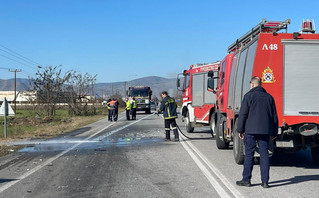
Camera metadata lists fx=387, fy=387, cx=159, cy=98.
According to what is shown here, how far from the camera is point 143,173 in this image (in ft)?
25.3

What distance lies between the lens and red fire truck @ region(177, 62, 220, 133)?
623 inches

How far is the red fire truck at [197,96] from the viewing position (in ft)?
51.9

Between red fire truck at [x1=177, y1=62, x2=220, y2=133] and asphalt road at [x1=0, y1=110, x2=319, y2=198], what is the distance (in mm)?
4273

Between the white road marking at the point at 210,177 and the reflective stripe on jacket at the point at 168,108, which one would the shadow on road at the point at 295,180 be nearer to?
the white road marking at the point at 210,177

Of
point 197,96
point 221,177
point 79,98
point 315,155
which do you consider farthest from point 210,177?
point 79,98

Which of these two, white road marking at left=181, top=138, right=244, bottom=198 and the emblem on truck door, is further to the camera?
the emblem on truck door

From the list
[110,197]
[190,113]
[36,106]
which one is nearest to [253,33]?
[110,197]

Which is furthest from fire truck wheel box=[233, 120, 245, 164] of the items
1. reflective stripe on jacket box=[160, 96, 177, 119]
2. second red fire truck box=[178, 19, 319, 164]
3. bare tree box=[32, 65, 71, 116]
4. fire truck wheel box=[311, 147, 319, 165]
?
bare tree box=[32, 65, 71, 116]

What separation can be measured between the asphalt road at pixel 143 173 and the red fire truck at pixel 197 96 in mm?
4273

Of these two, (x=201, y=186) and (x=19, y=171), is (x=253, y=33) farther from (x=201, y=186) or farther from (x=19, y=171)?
(x=19, y=171)

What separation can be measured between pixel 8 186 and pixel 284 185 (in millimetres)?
4749

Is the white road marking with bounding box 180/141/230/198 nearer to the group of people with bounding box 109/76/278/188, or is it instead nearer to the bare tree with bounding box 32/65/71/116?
the group of people with bounding box 109/76/278/188

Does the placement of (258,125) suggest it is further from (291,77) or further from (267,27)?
Answer: (267,27)

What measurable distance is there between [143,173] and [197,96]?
31.1 ft
